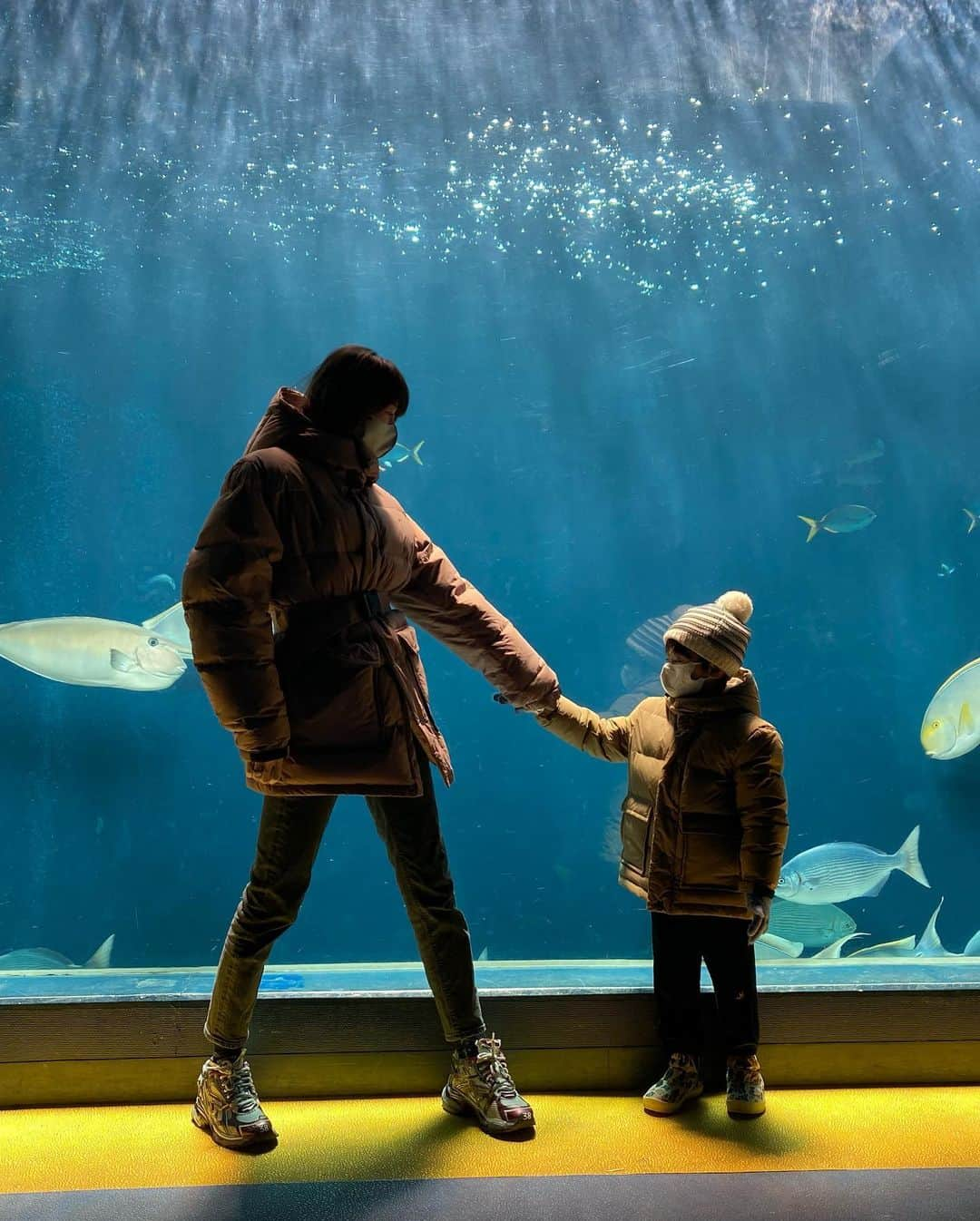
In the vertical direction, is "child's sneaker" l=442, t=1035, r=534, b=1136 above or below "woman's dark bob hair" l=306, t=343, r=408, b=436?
below

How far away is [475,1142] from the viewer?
1.82 metres

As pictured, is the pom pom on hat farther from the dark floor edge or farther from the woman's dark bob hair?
the dark floor edge

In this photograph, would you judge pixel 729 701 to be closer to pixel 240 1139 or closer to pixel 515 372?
pixel 240 1139

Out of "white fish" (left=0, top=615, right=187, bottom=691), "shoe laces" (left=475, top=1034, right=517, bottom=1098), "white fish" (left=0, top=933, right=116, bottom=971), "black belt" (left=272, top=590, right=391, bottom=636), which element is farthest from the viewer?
"white fish" (left=0, top=615, right=187, bottom=691)

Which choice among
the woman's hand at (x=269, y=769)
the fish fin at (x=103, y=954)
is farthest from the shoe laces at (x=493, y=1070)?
the fish fin at (x=103, y=954)

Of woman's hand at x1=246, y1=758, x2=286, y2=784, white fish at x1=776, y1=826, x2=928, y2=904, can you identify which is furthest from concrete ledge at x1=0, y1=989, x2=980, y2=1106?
white fish at x1=776, y1=826, x2=928, y2=904

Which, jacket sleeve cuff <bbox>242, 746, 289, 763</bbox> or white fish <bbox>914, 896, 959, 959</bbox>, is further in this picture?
white fish <bbox>914, 896, 959, 959</bbox>

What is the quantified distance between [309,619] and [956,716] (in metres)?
2.72

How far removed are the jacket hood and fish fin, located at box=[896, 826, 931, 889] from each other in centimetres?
170

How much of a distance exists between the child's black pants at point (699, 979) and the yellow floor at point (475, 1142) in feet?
0.52

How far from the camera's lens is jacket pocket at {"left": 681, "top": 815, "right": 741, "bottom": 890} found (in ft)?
6.41

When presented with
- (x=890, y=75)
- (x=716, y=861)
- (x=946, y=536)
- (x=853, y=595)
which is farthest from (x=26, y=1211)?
(x=890, y=75)

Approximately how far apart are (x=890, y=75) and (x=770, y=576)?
2059 mm

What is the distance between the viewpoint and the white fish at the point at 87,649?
3115mm
